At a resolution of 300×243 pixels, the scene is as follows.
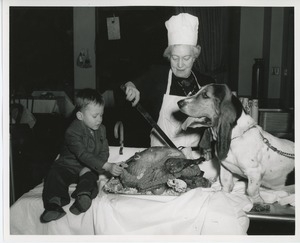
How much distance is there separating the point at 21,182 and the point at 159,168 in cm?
35

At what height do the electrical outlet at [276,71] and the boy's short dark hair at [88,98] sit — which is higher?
the electrical outlet at [276,71]

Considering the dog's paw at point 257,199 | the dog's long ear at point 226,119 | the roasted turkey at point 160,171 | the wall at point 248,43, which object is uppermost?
the wall at point 248,43

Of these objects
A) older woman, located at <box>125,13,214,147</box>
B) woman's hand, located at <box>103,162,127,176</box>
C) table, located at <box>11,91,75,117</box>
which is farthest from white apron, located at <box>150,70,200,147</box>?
table, located at <box>11,91,75,117</box>

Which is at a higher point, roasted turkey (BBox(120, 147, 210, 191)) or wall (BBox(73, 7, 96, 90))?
wall (BBox(73, 7, 96, 90))

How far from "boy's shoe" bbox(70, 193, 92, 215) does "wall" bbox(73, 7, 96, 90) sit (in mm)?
273

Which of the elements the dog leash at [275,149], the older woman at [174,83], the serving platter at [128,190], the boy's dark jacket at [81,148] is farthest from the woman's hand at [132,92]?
the dog leash at [275,149]

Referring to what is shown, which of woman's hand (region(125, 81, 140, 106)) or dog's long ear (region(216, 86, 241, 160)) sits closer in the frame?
dog's long ear (region(216, 86, 241, 160))

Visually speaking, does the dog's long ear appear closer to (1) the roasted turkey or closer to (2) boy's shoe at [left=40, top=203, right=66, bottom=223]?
(1) the roasted turkey

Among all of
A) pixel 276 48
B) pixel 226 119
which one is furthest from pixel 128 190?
pixel 276 48

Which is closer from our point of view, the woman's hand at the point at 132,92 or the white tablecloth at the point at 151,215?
the white tablecloth at the point at 151,215

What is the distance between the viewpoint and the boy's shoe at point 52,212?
2.81 feet

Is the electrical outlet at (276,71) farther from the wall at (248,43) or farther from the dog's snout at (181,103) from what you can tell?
the dog's snout at (181,103)

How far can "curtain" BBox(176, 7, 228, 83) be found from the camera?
90cm

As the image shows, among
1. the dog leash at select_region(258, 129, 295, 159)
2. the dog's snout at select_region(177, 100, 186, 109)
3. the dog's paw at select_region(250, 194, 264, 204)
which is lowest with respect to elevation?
the dog's paw at select_region(250, 194, 264, 204)
